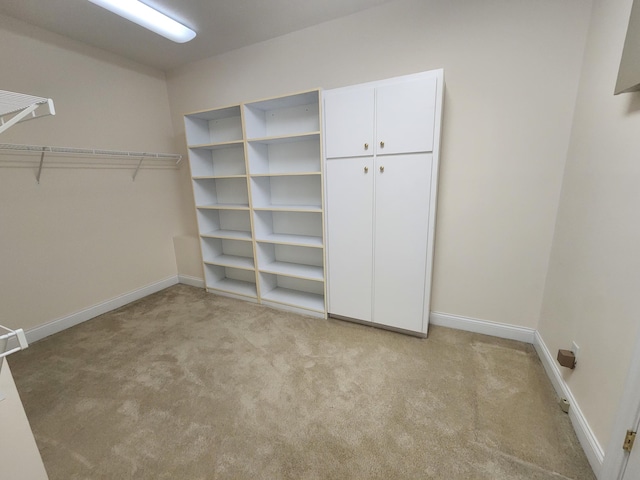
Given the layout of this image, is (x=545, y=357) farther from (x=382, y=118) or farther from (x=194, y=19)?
(x=194, y=19)

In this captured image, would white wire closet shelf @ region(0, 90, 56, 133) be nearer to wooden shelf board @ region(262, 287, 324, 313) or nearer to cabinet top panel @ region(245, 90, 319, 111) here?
cabinet top panel @ region(245, 90, 319, 111)

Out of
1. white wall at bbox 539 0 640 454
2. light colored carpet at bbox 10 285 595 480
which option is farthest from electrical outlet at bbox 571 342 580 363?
light colored carpet at bbox 10 285 595 480

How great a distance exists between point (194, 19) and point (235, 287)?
8.55 ft

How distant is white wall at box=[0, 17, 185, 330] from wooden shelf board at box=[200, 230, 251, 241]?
2.29 ft

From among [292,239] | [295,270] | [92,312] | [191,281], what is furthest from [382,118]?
[92,312]

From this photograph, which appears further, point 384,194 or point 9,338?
point 384,194

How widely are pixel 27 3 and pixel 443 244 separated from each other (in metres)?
3.69

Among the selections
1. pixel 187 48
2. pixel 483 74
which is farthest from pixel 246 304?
pixel 483 74

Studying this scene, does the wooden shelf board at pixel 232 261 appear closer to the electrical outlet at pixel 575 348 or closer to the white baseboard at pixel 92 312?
the white baseboard at pixel 92 312

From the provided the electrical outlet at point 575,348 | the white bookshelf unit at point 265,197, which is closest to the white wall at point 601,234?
the electrical outlet at point 575,348

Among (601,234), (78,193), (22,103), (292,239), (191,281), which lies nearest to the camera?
(22,103)

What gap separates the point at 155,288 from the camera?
334 cm

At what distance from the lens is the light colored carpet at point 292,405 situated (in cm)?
128

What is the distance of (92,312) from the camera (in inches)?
108
